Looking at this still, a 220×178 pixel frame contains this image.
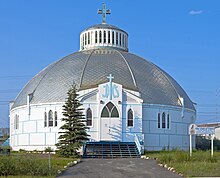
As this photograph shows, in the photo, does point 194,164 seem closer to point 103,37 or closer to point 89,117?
point 89,117

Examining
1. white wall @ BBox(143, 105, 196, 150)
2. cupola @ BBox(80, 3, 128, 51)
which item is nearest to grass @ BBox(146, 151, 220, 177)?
white wall @ BBox(143, 105, 196, 150)

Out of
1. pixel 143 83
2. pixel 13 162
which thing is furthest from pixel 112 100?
pixel 13 162

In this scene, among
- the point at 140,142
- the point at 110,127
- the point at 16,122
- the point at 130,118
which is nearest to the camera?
the point at 140,142

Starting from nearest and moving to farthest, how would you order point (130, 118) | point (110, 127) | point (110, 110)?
1. point (110, 127)
2. point (110, 110)
3. point (130, 118)

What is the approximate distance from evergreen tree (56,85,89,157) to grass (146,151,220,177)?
29.7ft

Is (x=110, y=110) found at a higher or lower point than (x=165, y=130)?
higher

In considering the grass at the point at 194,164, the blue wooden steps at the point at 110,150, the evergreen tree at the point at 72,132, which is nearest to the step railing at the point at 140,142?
the blue wooden steps at the point at 110,150

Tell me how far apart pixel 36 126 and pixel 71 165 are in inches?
720

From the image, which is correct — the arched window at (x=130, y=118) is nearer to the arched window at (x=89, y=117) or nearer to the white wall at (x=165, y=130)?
the white wall at (x=165, y=130)

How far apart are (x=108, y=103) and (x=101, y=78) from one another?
12.5 ft

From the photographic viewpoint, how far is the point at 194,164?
24859 mm

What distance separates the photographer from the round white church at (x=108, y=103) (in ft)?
137

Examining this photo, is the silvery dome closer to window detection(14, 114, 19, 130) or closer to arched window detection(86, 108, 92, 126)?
window detection(14, 114, 19, 130)

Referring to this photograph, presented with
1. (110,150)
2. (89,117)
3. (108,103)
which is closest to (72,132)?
(110,150)
